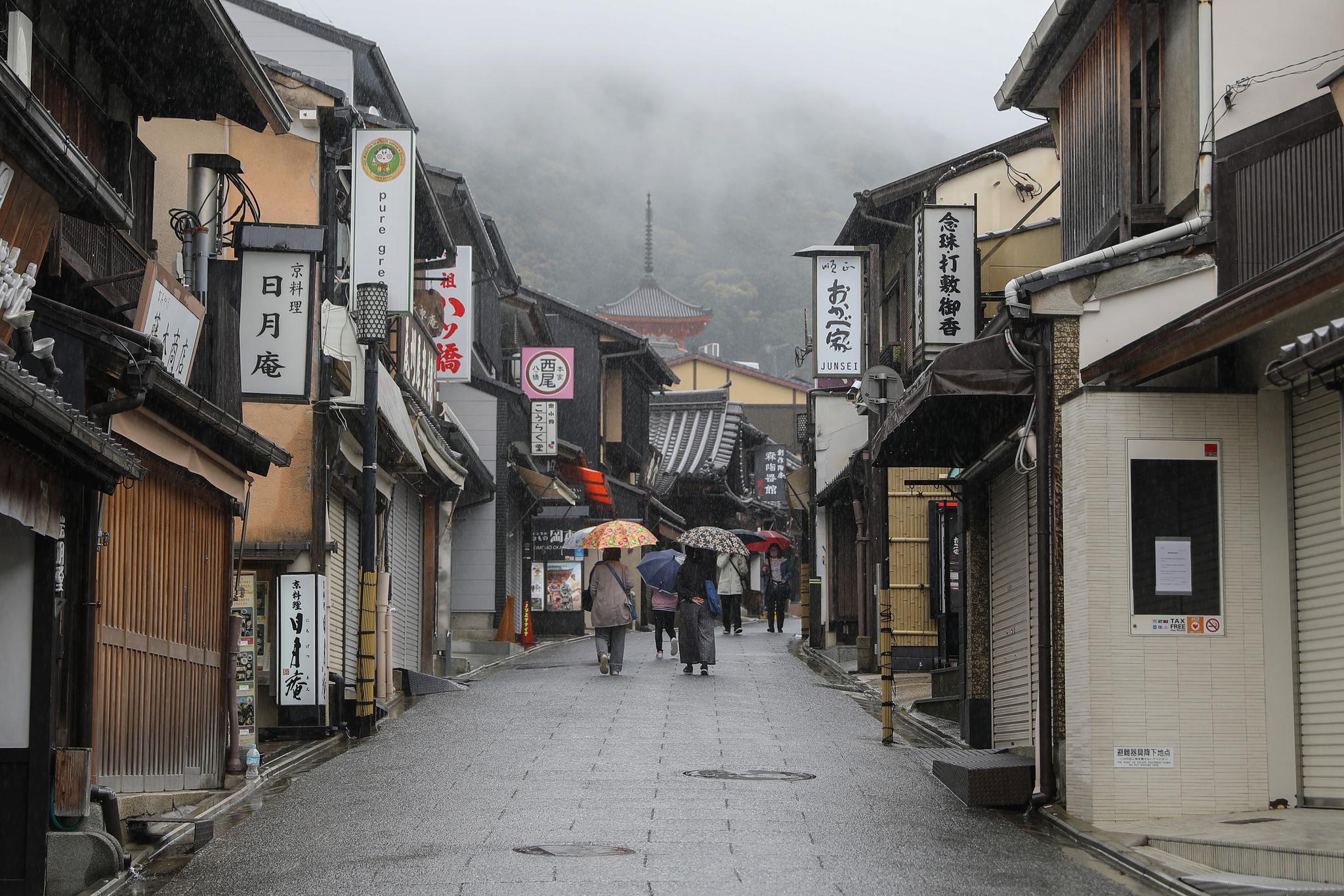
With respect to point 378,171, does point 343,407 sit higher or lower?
lower

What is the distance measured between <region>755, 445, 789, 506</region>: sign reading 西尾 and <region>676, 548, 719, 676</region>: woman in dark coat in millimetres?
39675

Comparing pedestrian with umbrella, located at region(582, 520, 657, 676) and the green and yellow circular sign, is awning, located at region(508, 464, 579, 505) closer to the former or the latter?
pedestrian with umbrella, located at region(582, 520, 657, 676)

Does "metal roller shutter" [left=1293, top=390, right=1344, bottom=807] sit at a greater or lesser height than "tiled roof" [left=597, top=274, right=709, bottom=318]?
lesser

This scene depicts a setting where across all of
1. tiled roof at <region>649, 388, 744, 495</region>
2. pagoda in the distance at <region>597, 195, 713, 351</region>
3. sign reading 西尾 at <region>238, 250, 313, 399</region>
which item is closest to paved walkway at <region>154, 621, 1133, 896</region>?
sign reading 西尾 at <region>238, 250, 313, 399</region>

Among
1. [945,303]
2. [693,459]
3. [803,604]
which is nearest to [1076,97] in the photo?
[945,303]

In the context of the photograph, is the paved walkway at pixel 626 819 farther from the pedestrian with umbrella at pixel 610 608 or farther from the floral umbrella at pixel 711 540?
the floral umbrella at pixel 711 540

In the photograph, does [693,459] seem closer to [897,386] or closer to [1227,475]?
[897,386]

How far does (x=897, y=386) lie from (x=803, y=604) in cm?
1339

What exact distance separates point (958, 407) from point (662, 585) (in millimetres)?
14007

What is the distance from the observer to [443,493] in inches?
1054

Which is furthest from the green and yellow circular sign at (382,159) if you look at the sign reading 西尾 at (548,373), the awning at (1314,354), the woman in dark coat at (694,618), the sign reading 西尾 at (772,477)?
the sign reading 西尾 at (772,477)

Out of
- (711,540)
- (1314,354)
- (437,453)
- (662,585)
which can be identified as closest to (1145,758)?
(1314,354)

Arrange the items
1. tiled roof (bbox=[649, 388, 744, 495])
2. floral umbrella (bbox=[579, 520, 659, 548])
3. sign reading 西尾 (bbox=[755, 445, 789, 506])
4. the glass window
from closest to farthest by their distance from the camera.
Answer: the glass window, floral umbrella (bbox=[579, 520, 659, 548]), tiled roof (bbox=[649, 388, 744, 495]), sign reading 西尾 (bbox=[755, 445, 789, 506])

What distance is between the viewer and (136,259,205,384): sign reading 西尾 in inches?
426
